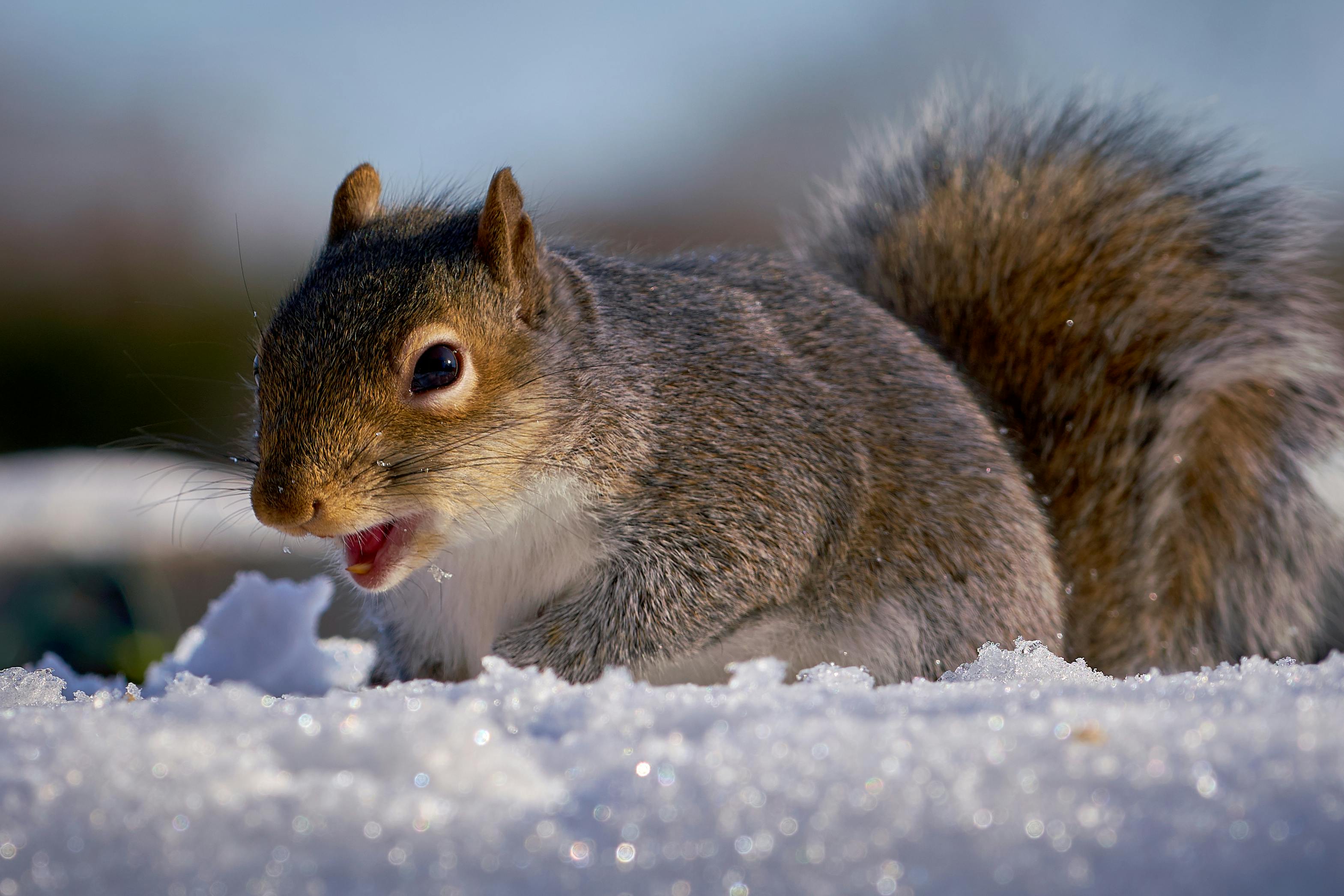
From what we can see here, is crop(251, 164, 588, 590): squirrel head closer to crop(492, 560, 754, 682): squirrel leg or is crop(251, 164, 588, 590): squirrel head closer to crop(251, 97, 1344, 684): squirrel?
crop(251, 97, 1344, 684): squirrel

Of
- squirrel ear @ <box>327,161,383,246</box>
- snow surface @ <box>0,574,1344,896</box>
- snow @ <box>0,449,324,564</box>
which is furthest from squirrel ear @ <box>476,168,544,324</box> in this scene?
snow @ <box>0,449,324,564</box>

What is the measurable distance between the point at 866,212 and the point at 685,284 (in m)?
0.51

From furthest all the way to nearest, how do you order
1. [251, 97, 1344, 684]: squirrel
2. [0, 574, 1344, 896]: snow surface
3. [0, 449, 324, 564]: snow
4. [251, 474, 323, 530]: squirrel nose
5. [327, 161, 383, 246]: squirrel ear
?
[0, 449, 324, 564]: snow, [327, 161, 383, 246]: squirrel ear, [251, 97, 1344, 684]: squirrel, [251, 474, 323, 530]: squirrel nose, [0, 574, 1344, 896]: snow surface

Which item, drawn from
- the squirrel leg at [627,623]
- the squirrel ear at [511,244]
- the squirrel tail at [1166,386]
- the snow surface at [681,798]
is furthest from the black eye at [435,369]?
the squirrel tail at [1166,386]

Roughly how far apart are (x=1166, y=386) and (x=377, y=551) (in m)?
→ 1.02

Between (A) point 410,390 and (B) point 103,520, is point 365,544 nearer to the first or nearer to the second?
(A) point 410,390

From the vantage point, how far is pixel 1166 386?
136 cm

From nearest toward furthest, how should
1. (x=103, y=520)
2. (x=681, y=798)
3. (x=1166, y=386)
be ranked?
(x=681, y=798)
(x=1166, y=386)
(x=103, y=520)

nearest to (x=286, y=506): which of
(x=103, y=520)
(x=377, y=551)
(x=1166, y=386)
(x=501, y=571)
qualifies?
(x=377, y=551)

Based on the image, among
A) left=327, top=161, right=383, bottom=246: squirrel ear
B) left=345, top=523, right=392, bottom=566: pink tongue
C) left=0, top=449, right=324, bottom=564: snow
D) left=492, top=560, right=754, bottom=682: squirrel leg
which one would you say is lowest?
left=0, top=449, right=324, bottom=564: snow

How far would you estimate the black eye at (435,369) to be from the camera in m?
1.00

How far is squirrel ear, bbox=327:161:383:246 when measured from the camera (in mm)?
1273

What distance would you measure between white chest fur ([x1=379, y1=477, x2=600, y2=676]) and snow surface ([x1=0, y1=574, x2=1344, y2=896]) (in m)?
0.43

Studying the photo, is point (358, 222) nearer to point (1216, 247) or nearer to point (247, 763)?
point (247, 763)
